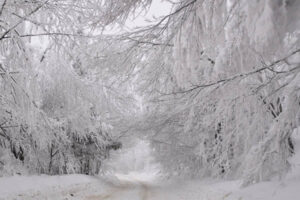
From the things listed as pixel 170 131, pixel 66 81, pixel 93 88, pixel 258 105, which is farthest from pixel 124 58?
pixel 170 131

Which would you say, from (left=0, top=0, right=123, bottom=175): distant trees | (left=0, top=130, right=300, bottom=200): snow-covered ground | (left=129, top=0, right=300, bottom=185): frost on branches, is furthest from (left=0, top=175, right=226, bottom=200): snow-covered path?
(left=129, top=0, right=300, bottom=185): frost on branches

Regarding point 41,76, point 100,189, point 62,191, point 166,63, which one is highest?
point 41,76

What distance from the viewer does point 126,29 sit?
5.08m

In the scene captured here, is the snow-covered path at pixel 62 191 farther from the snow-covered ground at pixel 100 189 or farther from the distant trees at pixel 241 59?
the distant trees at pixel 241 59

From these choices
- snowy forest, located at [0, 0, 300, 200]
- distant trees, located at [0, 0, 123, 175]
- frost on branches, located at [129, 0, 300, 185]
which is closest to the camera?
frost on branches, located at [129, 0, 300, 185]

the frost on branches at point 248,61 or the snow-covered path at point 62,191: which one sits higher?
the frost on branches at point 248,61

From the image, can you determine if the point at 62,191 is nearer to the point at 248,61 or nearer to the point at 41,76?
the point at 41,76

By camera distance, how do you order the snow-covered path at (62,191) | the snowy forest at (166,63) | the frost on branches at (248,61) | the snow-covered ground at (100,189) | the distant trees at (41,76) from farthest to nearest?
the snow-covered path at (62,191) < the snow-covered ground at (100,189) < the distant trees at (41,76) < the snowy forest at (166,63) < the frost on branches at (248,61)

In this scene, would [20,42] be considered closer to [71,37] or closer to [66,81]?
[71,37]

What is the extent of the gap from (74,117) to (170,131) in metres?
5.42

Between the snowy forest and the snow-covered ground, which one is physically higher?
the snowy forest

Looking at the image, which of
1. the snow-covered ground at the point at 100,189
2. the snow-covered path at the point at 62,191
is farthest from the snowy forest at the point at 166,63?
the snow-covered path at the point at 62,191

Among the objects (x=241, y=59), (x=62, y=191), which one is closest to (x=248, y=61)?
(x=241, y=59)

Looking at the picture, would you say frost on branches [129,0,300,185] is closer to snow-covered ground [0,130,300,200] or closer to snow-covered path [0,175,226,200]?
snow-covered ground [0,130,300,200]
